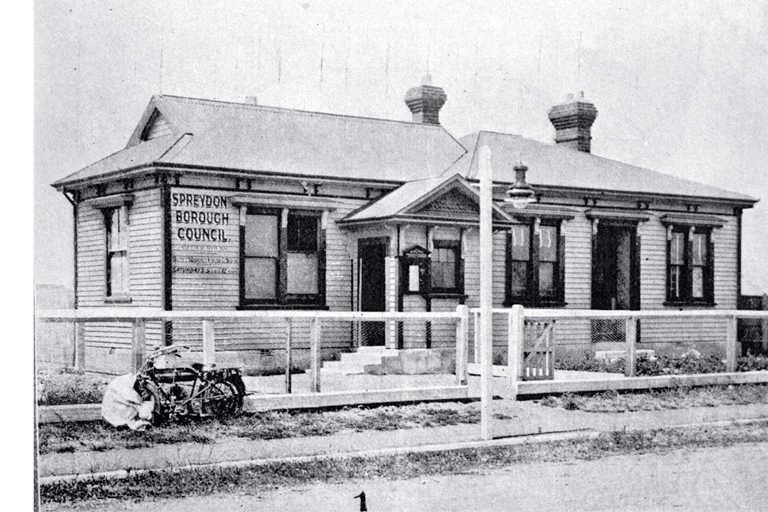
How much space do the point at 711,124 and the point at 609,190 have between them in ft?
25.5

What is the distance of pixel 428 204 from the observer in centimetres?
1562

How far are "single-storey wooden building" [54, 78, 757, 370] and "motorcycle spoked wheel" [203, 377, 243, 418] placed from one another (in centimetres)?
364

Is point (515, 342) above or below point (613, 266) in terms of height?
below

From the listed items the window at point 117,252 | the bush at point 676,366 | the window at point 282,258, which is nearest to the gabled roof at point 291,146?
the window at point 282,258

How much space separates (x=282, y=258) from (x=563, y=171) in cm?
601

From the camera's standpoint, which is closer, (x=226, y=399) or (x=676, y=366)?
(x=226, y=399)

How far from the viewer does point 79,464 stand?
26.7 ft

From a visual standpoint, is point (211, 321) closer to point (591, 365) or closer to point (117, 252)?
point (117, 252)

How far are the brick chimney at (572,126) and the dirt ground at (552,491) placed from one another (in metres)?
10.8

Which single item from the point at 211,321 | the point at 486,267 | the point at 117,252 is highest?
the point at 117,252

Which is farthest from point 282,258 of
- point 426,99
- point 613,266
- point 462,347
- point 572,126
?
point 572,126

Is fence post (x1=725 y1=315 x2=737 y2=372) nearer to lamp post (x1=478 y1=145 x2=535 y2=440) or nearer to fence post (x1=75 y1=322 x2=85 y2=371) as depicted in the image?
lamp post (x1=478 y1=145 x2=535 y2=440)

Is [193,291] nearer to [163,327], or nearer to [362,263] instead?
[163,327]
